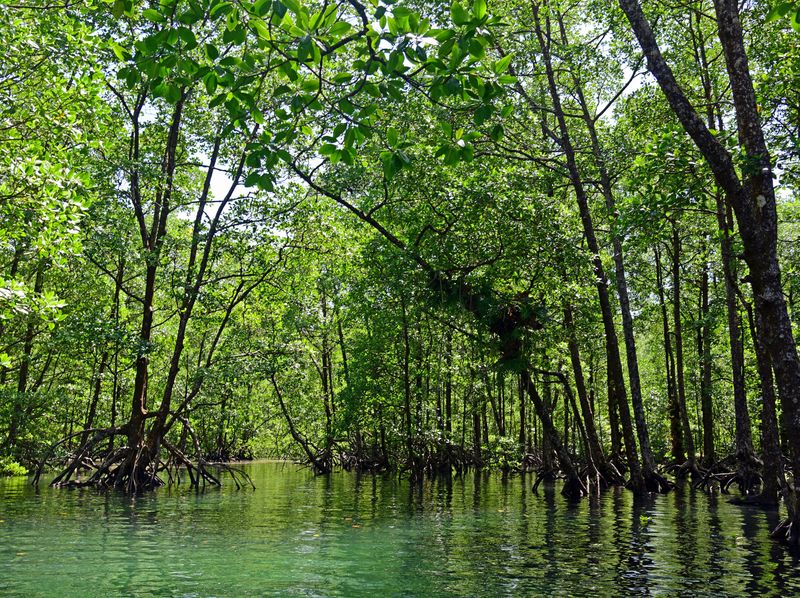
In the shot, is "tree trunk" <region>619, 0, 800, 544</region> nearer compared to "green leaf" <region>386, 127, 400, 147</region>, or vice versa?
"green leaf" <region>386, 127, 400, 147</region>

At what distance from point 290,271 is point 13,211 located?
570 inches

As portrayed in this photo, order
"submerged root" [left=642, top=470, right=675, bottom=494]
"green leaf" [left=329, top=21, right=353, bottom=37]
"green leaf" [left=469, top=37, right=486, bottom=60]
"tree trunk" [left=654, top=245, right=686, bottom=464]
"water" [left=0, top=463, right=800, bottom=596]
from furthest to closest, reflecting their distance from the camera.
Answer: "tree trunk" [left=654, top=245, right=686, bottom=464] → "submerged root" [left=642, top=470, right=675, bottom=494] → "water" [left=0, top=463, right=800, bottom=596] → "green leaf" [left=469, top=37, right=486, bottom=60] → "green leaf" [left=329, top=21, right=353, bottom=37]

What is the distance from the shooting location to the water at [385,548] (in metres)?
8.41

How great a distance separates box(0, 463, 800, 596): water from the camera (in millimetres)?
8414

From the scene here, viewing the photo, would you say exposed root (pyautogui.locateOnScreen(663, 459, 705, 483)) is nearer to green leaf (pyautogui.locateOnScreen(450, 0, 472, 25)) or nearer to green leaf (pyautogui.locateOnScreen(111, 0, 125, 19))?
green leaf (pyautogui.locateOnScreen(450, 0, 472, 25))

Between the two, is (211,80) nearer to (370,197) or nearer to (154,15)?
(154,15)

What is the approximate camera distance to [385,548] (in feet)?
37.5

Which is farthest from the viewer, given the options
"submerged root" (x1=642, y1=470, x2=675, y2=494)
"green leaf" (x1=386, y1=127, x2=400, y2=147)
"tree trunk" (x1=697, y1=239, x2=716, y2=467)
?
"tree trunk" (x1=697, y1=239, x2=716, y2=467)

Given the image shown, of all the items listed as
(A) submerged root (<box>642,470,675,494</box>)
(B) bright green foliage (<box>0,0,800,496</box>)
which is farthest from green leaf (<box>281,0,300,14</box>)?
(A) submerged root (<box>642,470,675,494</box>)

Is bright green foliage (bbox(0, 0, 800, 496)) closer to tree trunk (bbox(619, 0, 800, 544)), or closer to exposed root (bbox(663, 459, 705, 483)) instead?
tree trunk (bbox(619, 0, 800, 544))

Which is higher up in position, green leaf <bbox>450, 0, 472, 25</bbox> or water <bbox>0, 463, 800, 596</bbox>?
green leaf <bbox>450, 0, 472, 25</bbox>

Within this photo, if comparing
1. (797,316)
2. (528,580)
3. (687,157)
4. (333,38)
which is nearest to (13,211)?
(333,38)

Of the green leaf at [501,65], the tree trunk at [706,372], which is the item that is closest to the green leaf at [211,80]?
the green leaf at [501,65]

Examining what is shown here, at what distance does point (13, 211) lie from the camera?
1012 cm
